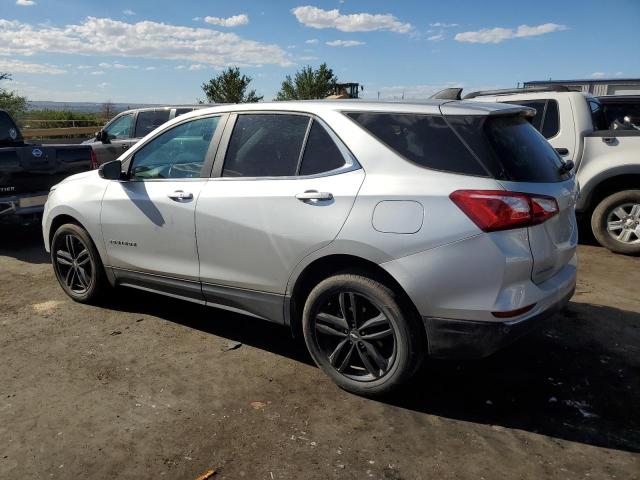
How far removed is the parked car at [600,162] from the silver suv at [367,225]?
352cm

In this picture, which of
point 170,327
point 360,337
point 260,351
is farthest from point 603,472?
point 170,327

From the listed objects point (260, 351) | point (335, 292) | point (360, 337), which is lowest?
point (260, 351)

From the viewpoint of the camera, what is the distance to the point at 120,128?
10.4 m

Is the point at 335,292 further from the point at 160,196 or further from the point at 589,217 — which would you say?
the point at 589,217

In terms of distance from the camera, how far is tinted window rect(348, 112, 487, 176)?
9.66 ft

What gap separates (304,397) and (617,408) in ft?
6.03

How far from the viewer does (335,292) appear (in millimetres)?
3260

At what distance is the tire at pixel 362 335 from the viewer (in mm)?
3057

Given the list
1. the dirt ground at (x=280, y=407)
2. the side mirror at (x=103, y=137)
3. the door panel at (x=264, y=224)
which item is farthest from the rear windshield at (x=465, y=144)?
the side mirror at (x=103, y=137)

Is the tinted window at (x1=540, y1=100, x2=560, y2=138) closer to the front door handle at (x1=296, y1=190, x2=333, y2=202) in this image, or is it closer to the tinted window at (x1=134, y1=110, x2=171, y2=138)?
the front door handle at (x1=296, y1=190, x2=333, y2=202)

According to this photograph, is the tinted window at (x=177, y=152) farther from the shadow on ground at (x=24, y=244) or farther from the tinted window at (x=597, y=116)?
the tinted window at (x=597, y=116)

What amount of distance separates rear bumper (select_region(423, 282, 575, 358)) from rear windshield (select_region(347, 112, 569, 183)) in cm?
76

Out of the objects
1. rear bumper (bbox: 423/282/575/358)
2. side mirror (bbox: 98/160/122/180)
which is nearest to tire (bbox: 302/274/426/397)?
rear bumper (bbox: 423/282/575/358)

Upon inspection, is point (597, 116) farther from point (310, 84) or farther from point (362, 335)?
point (310, 84)
